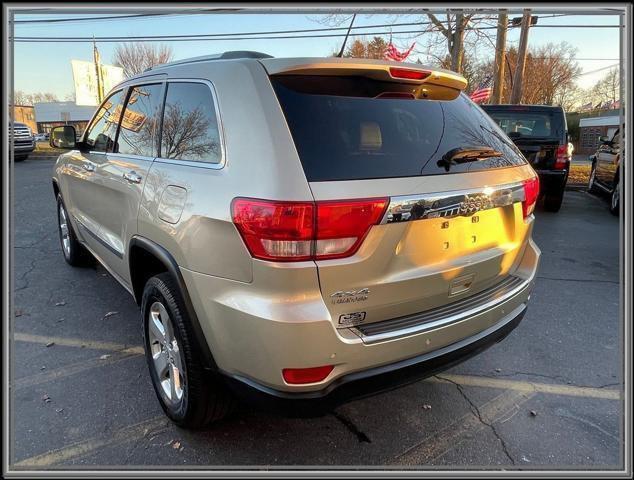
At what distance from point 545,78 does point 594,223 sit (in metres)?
33.1

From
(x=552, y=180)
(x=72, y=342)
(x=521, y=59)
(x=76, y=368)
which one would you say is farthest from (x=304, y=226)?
(x=521, y=59)

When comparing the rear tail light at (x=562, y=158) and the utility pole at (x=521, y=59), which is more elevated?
the utility pole at (x=521, y=59)

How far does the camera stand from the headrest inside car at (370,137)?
77.7 inches

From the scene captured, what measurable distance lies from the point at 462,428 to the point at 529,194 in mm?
1351

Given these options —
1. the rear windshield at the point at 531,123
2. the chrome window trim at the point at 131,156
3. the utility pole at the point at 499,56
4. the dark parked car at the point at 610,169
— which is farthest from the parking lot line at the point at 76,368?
the utility pole at the point at 499,56

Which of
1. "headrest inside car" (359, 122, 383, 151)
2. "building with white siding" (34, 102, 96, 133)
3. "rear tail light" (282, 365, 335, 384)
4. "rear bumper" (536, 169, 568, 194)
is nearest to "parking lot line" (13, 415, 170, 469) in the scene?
"rear tail light" (282, 365, 335, 384)

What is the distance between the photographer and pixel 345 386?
1867 millimetres

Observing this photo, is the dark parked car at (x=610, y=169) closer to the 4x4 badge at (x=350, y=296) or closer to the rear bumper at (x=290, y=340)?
the rear bumper at (x=290, y=340)

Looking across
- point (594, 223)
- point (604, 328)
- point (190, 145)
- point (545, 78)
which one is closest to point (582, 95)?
point (545, 78)

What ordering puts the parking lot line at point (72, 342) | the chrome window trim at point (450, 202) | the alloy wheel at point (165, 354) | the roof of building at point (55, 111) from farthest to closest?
1. the roof of building at point (55, 111)
2. the parking lot line at point (72, 342)
3. the alloy wheel at point (165, 354)
4. the chrome window trim at point (450, 202)

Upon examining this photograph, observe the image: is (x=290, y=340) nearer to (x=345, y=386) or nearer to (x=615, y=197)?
(x=345, y=386)

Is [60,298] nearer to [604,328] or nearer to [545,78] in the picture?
[604,328]

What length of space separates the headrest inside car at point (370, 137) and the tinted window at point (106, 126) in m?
2.05

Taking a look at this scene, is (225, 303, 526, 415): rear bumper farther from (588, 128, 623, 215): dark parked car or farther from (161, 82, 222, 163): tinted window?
(588, 128, 623, 215): dark parked car
